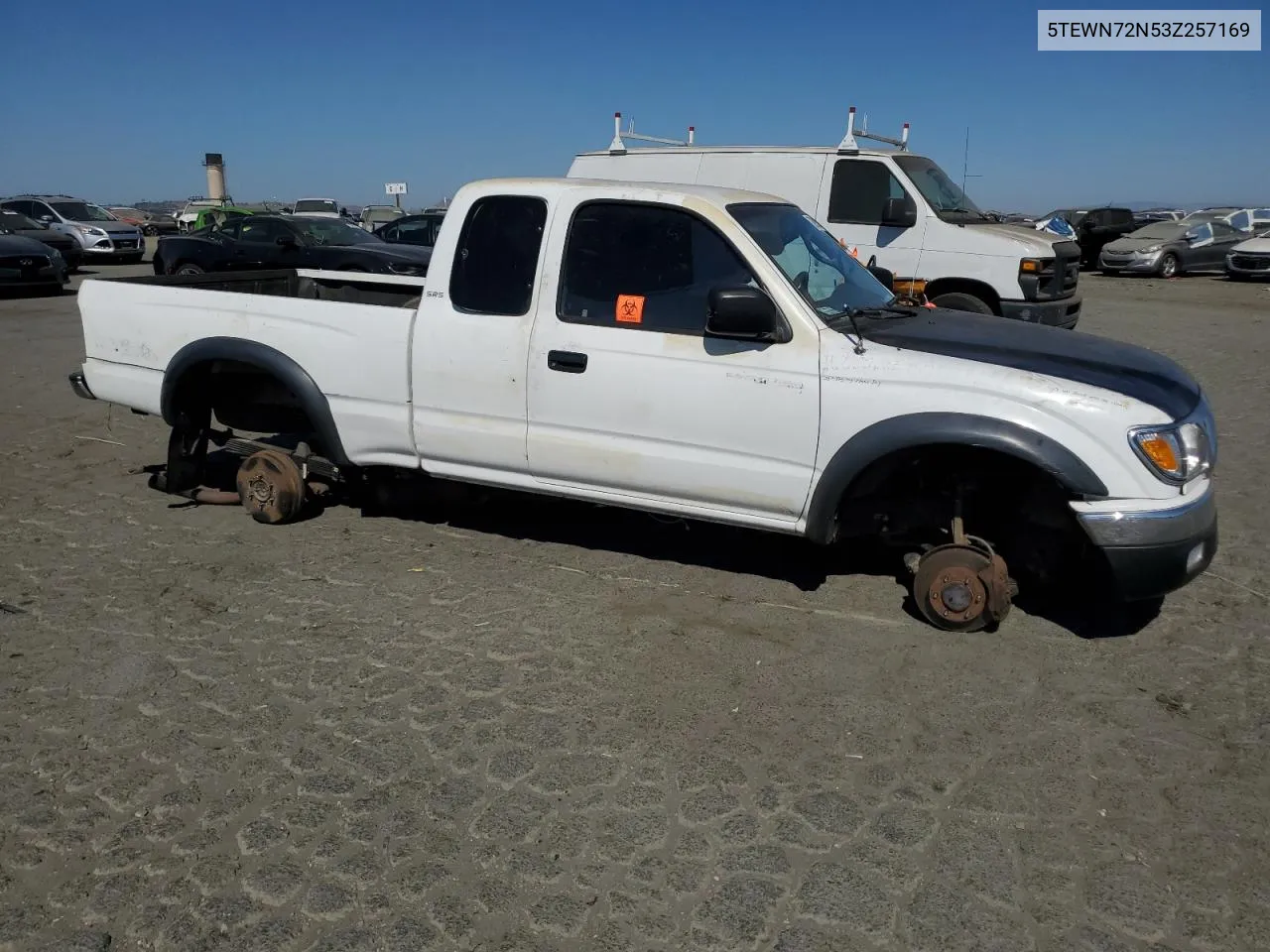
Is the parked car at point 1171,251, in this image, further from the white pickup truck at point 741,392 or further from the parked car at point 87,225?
the parked car at point 87,225

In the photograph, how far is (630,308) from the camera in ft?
14.9

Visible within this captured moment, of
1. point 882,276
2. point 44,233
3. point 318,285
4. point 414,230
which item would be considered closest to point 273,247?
point 414,230

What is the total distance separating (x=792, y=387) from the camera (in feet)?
13.8

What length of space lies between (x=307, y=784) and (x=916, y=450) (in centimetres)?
262

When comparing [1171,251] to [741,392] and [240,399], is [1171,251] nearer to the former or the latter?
[741,392]

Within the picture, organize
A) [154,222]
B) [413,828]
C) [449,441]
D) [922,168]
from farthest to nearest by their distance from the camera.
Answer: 1. [154,222]
2. [922,168]
3. [449,441]
4. [413,828]

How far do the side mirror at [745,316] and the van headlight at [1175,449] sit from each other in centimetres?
143

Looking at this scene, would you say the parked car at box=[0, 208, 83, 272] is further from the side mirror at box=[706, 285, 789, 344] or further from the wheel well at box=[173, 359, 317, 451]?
the side mirror at box=[706, 285, 789, 344]

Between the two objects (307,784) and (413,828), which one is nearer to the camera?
(413,828)

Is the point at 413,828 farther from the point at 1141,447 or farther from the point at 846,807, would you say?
the point at 1141,447

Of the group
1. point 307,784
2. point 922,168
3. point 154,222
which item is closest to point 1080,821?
point 307,784

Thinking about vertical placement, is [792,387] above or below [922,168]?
below

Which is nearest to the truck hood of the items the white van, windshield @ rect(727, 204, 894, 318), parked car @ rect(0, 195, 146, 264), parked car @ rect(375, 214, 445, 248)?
the white van

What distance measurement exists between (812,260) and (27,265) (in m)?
16.7
